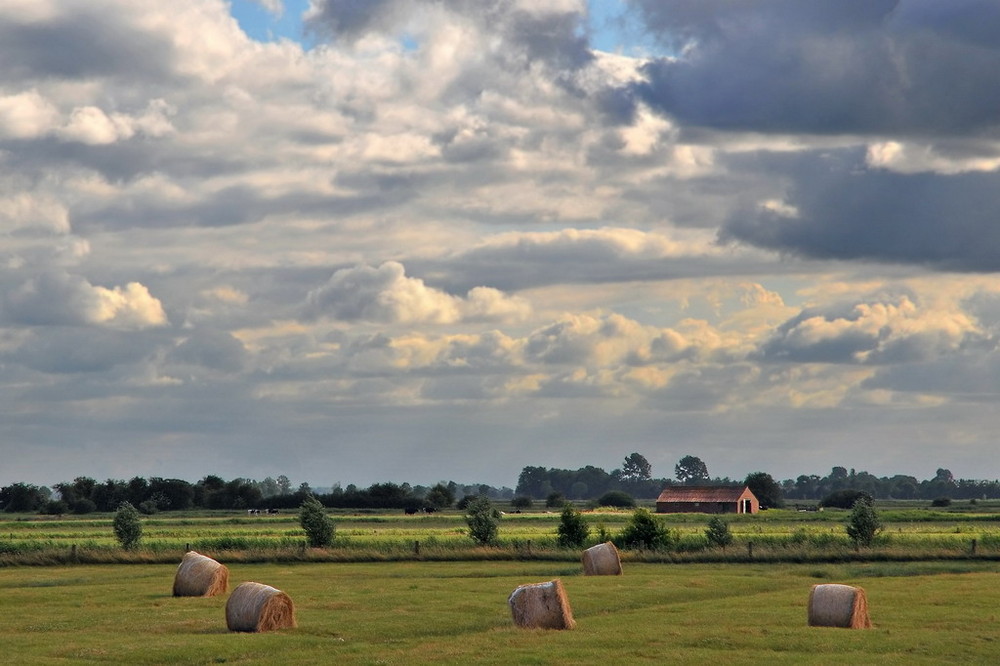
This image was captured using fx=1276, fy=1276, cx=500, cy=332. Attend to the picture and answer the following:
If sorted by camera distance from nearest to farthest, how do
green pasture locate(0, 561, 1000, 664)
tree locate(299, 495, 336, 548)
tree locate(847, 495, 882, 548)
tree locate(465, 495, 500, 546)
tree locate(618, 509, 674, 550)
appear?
green pasture locate(0, 561, 1000, 664) < tree locate(847, 495, 882, 548) < tree locate(618, 509, 674, 550) < tree locate(299, 495, 336, 548) < tree locate(465, 495, 500, 546)

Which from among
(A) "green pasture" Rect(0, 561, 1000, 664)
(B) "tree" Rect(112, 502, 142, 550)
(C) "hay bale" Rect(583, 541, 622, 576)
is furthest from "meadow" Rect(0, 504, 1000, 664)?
(B) "tree" Rect(112, 502, 142, 550)

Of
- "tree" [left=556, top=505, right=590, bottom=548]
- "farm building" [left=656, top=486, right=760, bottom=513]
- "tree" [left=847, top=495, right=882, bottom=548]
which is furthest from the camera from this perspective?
"farm building" [left=656, top=486, right=760, bottom=513]

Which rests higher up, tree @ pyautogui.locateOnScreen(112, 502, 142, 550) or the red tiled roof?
the red tiled roof

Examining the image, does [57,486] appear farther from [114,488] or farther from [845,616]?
[845,616]

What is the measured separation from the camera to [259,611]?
116 feet

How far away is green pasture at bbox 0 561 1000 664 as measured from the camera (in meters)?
30.8

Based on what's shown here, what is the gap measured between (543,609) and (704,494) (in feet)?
390

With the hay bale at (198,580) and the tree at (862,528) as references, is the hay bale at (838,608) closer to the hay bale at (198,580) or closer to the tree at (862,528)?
the hay bale at (198,580)

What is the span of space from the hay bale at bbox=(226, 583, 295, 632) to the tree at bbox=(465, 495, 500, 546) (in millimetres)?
35817

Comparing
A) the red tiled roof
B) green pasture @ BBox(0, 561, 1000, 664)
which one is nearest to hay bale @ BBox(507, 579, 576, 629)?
green pasture @ BBox(0, 561, 1000, 664)

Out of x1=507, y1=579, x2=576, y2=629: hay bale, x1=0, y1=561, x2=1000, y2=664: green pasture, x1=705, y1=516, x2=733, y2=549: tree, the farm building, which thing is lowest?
x1=0, y1=561, x2=1000, y2=664: green pasture

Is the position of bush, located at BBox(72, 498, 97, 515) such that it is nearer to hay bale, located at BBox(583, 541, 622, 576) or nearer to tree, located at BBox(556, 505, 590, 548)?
tree, located at BBox(556, 505, 590, 548)

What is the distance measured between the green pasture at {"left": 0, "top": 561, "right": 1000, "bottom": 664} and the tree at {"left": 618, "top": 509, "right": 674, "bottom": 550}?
899 centimetres

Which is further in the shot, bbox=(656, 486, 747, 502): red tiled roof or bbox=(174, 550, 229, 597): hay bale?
bbox=(656, 486, 747, 502): red tiled roof
